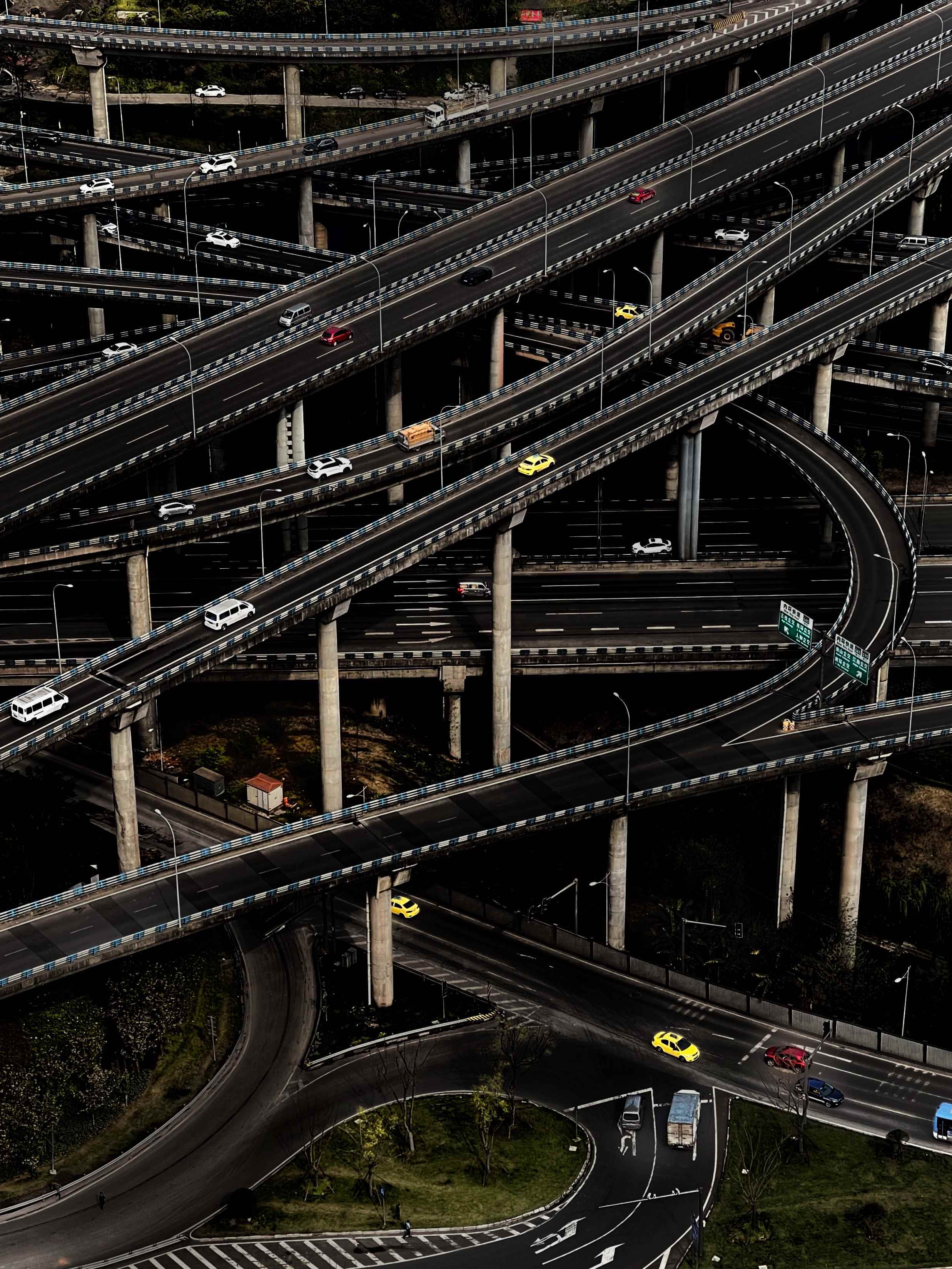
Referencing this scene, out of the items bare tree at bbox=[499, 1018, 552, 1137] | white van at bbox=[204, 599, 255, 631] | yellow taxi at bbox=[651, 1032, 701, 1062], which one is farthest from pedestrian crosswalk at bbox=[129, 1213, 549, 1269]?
white van at bbox=[204, 599, 255, 631]

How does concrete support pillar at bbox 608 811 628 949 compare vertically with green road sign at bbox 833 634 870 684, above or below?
below

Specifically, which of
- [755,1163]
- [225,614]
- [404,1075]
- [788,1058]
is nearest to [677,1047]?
[788,1058]

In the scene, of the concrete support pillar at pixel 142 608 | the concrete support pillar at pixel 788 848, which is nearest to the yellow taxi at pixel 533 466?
the concrete support pillar at pixel 142 608

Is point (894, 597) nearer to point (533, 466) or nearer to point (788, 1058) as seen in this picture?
point (533, 466)

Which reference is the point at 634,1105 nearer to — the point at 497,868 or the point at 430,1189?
the point at 430,1189

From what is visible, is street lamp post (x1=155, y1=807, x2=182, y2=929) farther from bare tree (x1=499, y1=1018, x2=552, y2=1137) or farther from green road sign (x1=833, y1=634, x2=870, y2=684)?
green road sign (x1=833, y1=634, x2=870, y2=684)
